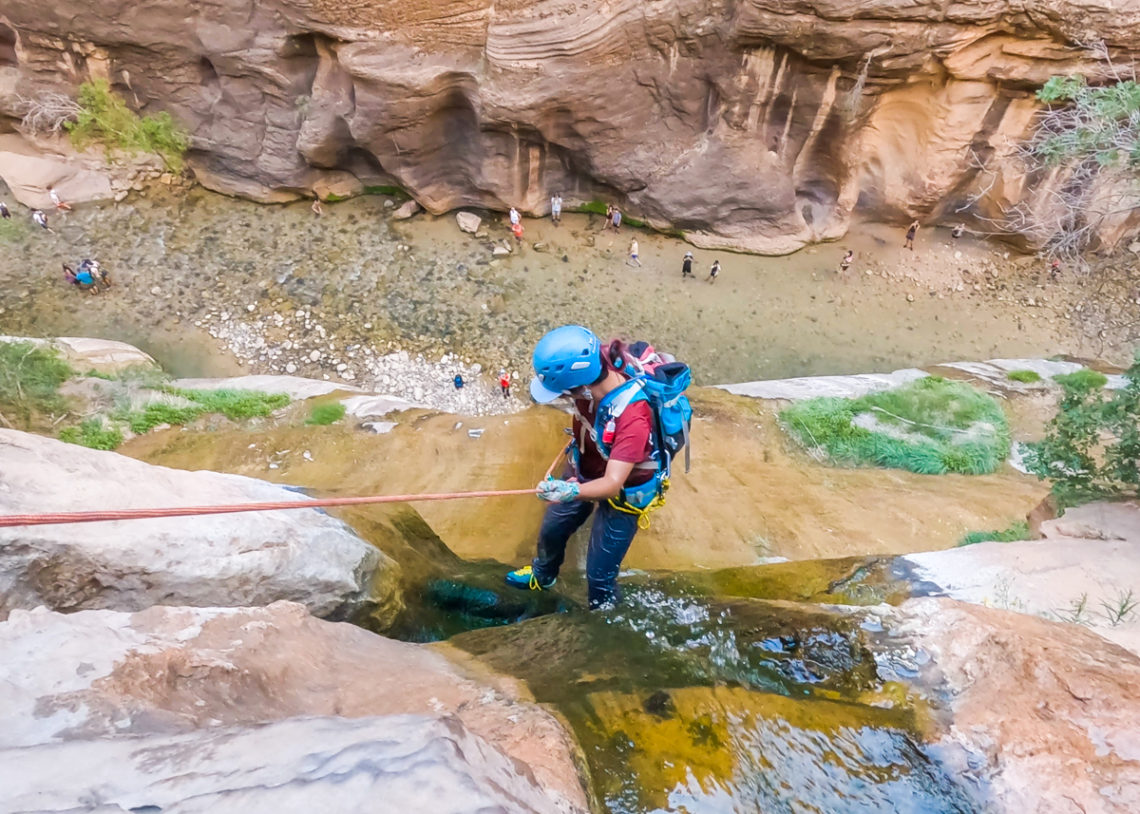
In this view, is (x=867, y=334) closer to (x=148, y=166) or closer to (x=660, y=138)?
(x=660, y=138)

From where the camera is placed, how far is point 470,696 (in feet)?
8.20

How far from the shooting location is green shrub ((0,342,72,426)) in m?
7.71

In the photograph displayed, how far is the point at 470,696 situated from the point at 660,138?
11.7m

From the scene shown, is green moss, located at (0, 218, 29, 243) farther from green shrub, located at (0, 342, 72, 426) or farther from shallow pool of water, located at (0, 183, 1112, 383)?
green shrub, located at (0, 342, 72, 426)

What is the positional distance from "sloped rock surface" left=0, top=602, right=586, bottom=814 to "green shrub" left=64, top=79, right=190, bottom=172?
13.6 metres

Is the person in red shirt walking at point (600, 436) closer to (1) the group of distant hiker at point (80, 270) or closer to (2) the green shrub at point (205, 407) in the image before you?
(2) the green shrub at point (205, 407)

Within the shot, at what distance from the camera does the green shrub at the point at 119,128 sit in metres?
12.2

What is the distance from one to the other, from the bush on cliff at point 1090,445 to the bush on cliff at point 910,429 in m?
2.54

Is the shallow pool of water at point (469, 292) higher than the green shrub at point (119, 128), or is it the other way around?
the green shrub at point (119, 128)

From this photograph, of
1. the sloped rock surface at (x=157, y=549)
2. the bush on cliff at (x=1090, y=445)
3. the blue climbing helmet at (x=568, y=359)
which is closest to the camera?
the sloped rock surface at (x=157, y=549)

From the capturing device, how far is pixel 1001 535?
568 cm

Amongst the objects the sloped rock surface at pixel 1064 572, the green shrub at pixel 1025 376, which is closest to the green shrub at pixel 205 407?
the sloped rock surface at pixel 1064 572

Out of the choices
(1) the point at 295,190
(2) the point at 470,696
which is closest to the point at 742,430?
(2) the point at 470,696

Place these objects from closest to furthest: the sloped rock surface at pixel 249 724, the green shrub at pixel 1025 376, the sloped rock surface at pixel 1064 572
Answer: the sloped rock surface at pixel 249 724 → the sloped rock surface at pixel 1064 572 → the green shrub at pixel 1025 376
